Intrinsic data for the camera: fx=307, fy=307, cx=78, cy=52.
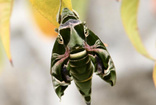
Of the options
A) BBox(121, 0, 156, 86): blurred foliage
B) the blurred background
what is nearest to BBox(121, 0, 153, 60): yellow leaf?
BBox(121, 0, 156, 86): blurred foliage

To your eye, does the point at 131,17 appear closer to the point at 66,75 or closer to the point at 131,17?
the point at 131,17

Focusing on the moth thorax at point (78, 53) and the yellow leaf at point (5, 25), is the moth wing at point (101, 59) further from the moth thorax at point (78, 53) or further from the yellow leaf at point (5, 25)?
the yellow leaf at point (5, 25)

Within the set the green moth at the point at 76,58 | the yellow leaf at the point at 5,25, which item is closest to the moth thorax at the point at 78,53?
the green moth at the point at 76,58

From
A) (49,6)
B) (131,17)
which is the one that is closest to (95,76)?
(131,17)

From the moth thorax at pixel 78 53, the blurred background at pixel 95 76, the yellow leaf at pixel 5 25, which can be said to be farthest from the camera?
the blurred background at pixel 95 76

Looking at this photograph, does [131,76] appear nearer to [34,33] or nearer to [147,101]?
[147,101]

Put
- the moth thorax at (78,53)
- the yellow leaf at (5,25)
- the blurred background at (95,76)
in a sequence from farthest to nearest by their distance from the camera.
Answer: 1. the blurred background at (95,76)
2. the yellow leaf at (5,25)
3. the moth thorax at (78,53)
